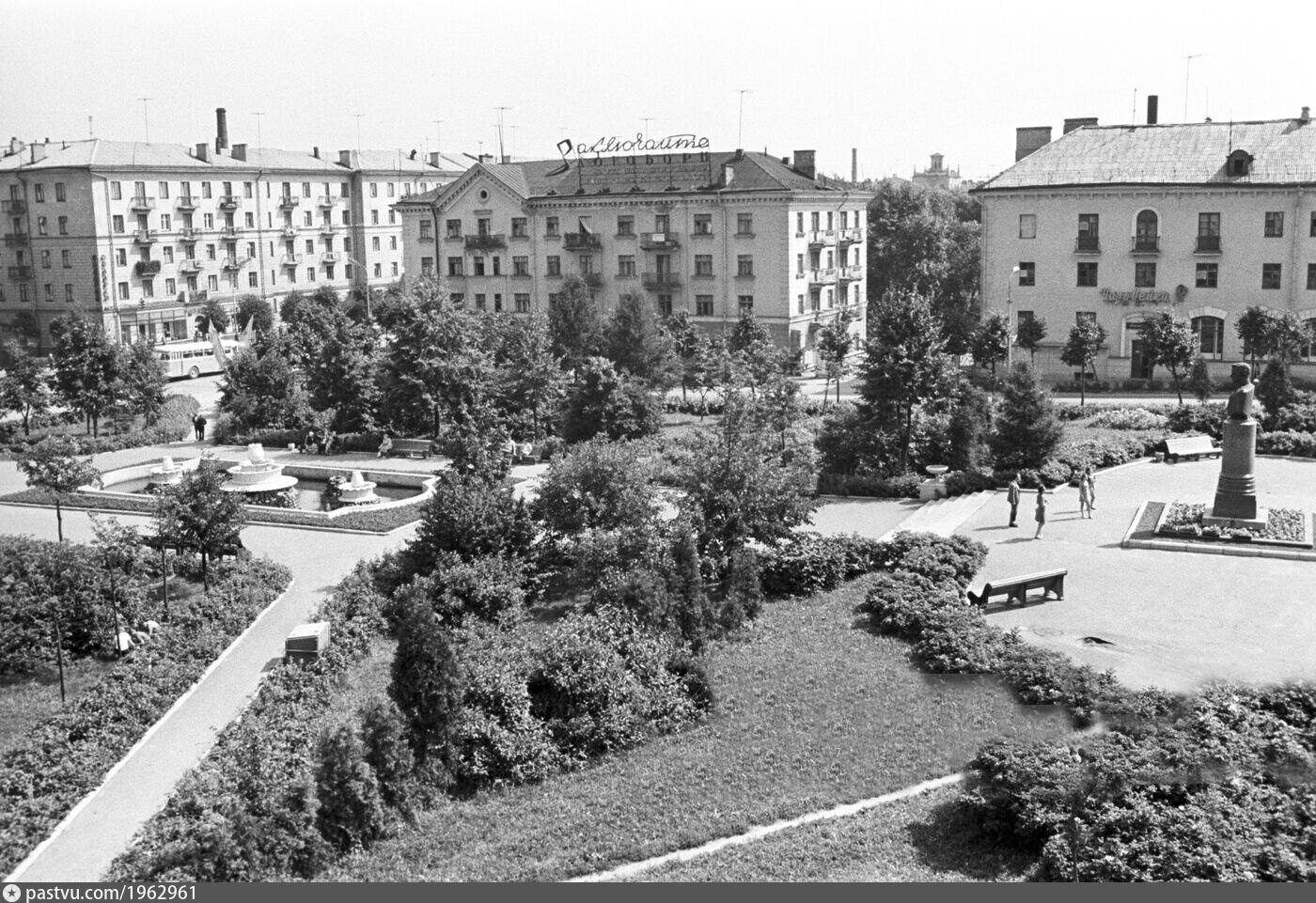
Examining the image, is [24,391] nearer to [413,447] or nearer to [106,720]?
[413,447]

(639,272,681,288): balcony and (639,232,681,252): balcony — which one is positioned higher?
(639,232,681,252): balcony

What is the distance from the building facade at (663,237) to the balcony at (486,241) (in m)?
0.07

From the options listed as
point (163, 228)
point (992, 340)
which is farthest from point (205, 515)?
point (163, 228)

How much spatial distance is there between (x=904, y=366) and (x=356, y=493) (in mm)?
15505

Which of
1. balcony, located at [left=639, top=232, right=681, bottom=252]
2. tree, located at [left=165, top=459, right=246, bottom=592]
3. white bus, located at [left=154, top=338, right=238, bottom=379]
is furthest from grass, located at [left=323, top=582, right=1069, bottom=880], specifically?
white bus, located at [left=154, top=338, right=238, bottom=379]

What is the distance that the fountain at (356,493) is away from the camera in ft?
117

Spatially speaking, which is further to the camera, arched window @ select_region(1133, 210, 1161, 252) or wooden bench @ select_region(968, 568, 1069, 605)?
arched window @ select_region(1133, 210, 1161, 252)

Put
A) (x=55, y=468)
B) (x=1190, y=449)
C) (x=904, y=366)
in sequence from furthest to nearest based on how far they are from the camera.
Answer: (x=1190, y=449), (x=904, y=366), (x=55, y=468)

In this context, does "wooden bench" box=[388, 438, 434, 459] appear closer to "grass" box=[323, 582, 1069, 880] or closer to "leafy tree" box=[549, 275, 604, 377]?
"leafy tree" box=[549, 275, 604, 377]

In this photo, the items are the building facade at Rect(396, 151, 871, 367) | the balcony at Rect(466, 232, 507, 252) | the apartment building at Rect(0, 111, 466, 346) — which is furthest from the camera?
the apartment building at Rect(0, 111, 466, 346)

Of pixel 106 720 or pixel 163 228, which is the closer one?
pixel 106 720

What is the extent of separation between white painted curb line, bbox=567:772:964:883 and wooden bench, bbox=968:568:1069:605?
7.13 m

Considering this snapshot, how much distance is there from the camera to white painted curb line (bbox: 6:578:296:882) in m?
16.3

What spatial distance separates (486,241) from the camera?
7088 cm
